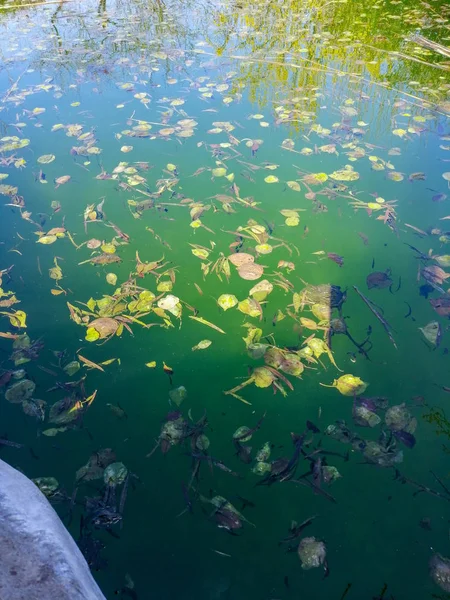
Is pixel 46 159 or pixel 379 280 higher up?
pixel 46 159

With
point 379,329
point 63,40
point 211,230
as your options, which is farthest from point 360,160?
point 63,40

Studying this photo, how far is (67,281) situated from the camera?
6.54 feet

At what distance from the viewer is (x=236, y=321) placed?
1766 millimetres

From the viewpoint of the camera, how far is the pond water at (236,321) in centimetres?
120

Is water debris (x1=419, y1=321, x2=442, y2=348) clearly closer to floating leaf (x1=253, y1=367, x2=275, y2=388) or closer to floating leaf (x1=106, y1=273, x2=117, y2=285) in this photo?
floating leaf (x1=253, y1=367, x2=275, y2=388)

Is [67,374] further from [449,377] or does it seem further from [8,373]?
[449,377]

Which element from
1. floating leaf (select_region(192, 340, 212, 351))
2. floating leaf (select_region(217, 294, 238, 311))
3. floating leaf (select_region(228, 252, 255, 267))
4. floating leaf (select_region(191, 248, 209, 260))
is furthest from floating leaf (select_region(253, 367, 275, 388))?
floating leaf (select_region(191, 248, 209, 260))

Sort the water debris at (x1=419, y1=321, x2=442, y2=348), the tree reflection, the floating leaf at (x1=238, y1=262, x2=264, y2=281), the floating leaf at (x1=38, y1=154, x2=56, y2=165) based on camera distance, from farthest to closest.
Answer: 1. the tree reflection
2. the floating leaf at (x1=38, y1=154, x2=56, y2=165)
3. the floating leaf at (x1=238, y1=262, x2=264, y2=281)
4. the water debris at (x1=419, y1=321, x2=442, y2=348)

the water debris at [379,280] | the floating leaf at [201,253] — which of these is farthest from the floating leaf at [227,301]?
the water debris at [379,280]

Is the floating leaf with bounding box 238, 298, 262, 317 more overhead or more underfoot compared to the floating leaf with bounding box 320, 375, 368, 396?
more overhead

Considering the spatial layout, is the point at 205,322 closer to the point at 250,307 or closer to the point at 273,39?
the point at 250,307

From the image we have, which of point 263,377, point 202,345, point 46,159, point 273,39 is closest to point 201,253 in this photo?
point 202,345

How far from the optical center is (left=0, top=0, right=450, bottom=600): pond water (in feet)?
3.93

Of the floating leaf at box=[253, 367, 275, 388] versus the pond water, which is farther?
the floating leaf at box=[253, 367, 275, 388]
